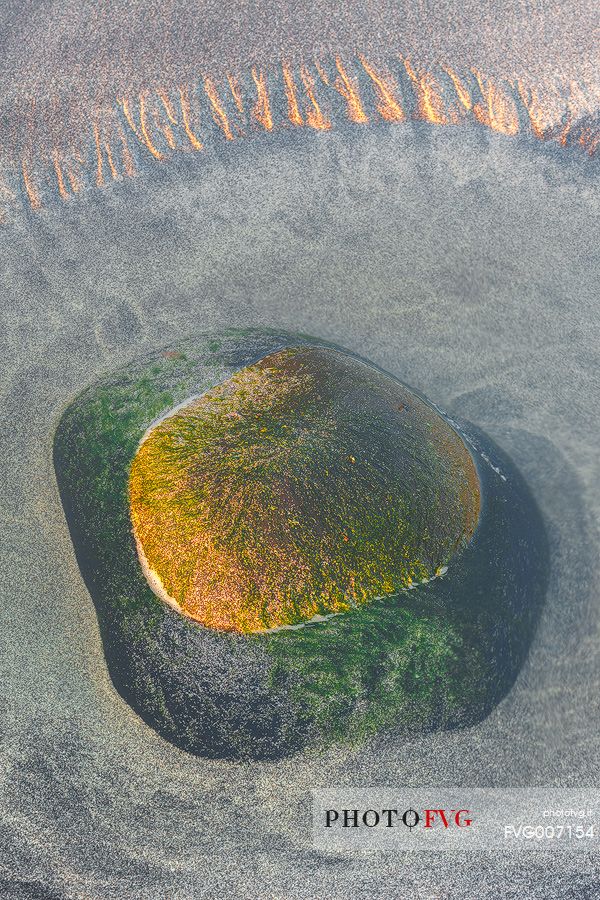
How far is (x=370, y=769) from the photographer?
276 cm

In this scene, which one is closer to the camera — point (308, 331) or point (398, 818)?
point (398, 818)

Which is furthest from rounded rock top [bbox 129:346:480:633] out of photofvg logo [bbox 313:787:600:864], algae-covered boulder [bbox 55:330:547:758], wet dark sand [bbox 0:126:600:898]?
photofvg logo [bbox 313:787:600:864]

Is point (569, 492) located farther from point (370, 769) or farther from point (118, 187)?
point (118, 187)

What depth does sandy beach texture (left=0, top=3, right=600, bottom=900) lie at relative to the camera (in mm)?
2598

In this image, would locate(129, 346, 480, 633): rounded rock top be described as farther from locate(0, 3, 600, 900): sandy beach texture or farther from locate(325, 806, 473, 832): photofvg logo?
locate(325, 806, 473, 832): photofvg logo

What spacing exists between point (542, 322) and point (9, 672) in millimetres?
3163

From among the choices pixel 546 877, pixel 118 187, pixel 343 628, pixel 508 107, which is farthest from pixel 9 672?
pixel 508 107

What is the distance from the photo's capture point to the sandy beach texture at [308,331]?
2.60 metres

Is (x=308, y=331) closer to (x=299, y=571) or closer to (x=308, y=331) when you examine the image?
(x=308, y=331)

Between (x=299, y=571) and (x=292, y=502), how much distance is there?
255mm

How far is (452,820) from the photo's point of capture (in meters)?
2.68

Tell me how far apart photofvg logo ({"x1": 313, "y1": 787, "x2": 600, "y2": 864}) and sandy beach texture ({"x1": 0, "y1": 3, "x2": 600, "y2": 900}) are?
5 centimetres

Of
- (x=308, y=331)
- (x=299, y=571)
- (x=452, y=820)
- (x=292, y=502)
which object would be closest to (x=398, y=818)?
(x=452, y=820)

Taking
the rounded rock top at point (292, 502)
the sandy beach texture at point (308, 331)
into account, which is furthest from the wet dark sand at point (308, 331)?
the rounded rock top at point (292, 502)
